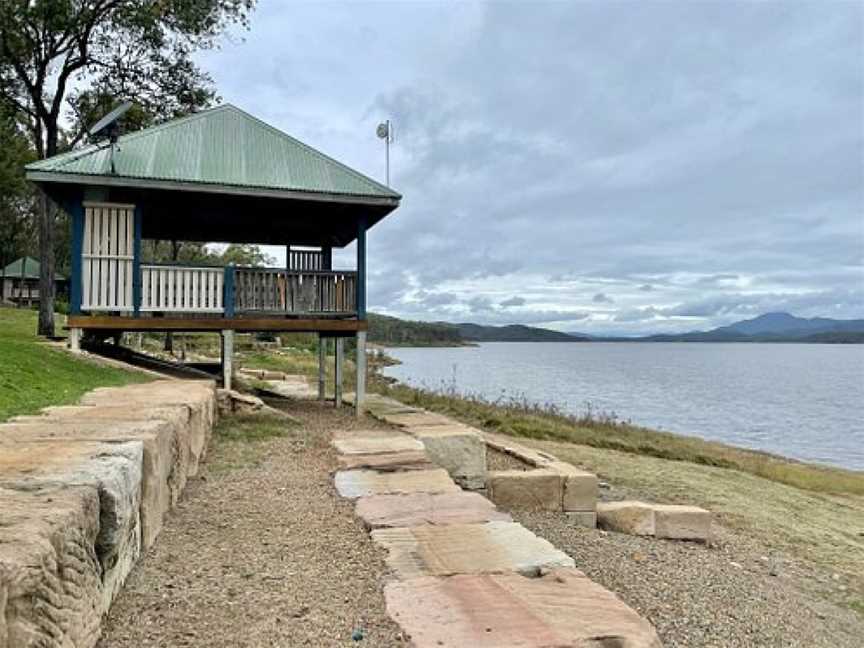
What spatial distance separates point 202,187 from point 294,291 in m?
2.19

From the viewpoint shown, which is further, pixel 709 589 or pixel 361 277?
pixel 361 277

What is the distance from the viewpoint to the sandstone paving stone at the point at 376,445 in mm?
7750

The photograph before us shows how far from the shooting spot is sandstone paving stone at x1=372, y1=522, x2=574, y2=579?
12.4ft

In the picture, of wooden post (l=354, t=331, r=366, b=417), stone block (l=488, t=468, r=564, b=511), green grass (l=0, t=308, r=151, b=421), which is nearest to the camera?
green grass (l=0, t=308, r=151, b=421)

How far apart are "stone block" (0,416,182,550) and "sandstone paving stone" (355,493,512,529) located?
1295mm

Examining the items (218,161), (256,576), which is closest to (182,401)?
(256,576)

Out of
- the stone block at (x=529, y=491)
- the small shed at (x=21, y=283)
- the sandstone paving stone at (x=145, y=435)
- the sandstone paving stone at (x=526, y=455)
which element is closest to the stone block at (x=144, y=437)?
the sandstone paving stone at (x=145, y=435)

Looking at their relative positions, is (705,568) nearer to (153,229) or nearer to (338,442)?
(338,442)

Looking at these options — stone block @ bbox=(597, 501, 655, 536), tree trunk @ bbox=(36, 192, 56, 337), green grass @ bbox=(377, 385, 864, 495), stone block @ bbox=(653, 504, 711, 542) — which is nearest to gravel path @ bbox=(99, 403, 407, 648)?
stone block @ bbox=(597, 501, 655, 536)

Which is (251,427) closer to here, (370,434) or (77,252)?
(370,434)

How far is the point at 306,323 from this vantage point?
12273 mm

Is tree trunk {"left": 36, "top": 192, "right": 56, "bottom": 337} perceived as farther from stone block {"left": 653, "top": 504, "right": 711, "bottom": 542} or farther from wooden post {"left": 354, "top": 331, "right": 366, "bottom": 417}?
stone block {"left": 653, "top": 504, "right": 711, "bottom": 542}

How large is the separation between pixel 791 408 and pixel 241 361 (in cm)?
2638

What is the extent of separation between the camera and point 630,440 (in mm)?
18453
